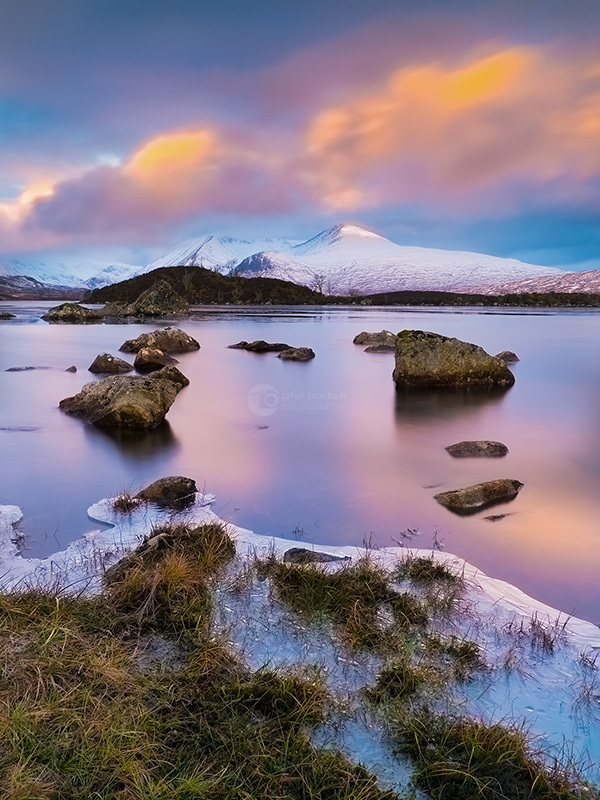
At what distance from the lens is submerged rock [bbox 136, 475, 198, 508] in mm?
6734

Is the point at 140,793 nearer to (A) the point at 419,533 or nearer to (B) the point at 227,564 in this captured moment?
(B) the point at 227,564

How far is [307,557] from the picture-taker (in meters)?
5.09

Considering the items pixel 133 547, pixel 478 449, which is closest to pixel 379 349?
pixel 478 449

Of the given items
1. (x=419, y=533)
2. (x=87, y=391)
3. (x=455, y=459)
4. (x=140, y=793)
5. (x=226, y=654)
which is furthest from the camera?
(x=87, y=391)

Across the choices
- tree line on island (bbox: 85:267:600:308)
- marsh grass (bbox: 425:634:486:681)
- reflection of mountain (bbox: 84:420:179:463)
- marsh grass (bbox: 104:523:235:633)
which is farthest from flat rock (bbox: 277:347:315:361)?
tree line on island (bbox: 85:267:600:308)

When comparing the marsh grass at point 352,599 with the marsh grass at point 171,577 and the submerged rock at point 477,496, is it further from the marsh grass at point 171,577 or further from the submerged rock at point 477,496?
the submerged rock at point 477,496

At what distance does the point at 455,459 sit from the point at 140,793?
725 cm

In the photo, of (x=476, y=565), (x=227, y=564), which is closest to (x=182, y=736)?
(x=227, y=564)

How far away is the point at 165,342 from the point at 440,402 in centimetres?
1658

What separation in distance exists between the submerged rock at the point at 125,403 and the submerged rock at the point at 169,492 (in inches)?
147

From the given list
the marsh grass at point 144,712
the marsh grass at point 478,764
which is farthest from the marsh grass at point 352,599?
the marsh grass at point 478,764

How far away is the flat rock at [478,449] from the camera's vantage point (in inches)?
352

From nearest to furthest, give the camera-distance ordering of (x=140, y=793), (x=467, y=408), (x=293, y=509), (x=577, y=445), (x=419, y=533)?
(x=140, y=793)
(x=419, y=533)
(x=293, y=509)
(x=577, y=445)
(x=467, y=408)

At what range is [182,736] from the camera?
2863 millimetres
